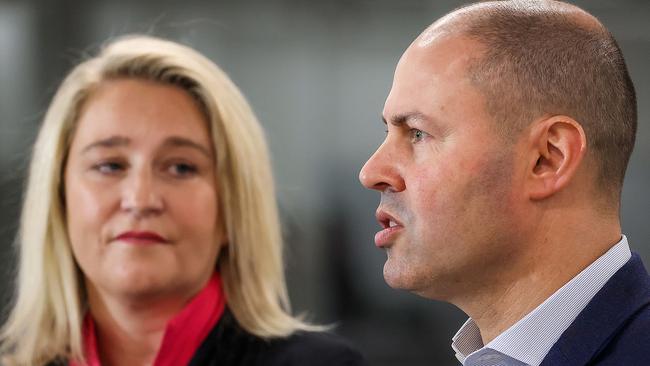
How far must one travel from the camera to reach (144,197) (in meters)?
1.95

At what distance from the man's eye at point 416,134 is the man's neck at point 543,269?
20 cm

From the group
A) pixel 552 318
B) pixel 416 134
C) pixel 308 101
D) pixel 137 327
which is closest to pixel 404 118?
pixel 416 134

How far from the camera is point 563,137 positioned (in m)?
1.26

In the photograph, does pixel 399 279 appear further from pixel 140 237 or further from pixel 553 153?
pixel 140 237

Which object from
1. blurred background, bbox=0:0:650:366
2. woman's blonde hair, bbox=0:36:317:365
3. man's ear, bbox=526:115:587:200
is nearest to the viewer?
man's ear, bbox=526:115:587:200

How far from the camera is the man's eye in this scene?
1.32 m

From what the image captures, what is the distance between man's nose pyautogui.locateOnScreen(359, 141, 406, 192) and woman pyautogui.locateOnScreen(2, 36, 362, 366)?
2.34ft

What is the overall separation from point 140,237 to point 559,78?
96cm

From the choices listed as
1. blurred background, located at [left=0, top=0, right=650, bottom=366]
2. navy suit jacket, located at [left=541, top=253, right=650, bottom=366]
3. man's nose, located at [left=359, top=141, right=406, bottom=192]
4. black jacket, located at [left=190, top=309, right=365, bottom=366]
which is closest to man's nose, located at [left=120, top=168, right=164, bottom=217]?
black jacket, located at [left=190, top=309, right=365, bottom=366]

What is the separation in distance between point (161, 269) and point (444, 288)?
2.61 ft

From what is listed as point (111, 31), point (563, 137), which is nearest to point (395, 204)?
point (563, 137)

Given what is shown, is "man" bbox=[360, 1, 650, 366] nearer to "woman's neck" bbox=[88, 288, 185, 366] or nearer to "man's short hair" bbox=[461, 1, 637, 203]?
"man's short hair" bbox=[461, 1, 637, 203]

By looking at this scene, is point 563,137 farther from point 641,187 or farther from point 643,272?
point 641,187

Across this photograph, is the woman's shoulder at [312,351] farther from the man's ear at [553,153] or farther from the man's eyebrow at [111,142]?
the man's ear at [553,153]
